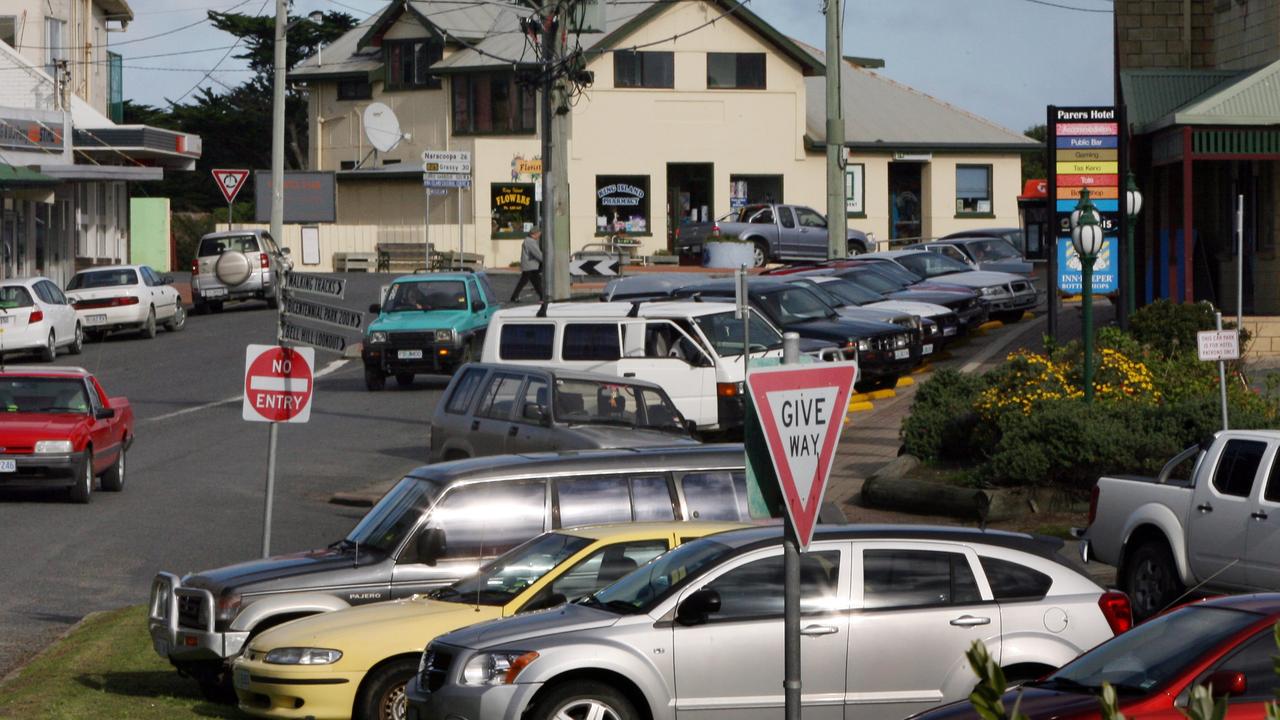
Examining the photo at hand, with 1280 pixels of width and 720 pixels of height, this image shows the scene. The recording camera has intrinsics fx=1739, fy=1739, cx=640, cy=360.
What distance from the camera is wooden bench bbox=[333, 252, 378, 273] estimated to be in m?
58.3

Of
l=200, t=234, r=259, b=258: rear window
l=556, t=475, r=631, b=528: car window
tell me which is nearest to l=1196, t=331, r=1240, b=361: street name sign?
l=556, t=475, r=631, b=528: car window

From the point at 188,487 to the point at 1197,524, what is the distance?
12.6 m

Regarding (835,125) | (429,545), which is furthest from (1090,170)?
(429,545)

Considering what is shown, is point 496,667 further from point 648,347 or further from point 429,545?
point 648,347

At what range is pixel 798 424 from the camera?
249 inches

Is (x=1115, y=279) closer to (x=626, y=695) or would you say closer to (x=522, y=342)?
(x=522, y=342)

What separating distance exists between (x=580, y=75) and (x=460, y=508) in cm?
1679

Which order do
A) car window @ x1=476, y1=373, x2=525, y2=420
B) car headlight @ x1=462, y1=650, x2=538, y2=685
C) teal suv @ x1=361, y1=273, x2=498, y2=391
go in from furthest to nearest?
teal suv @ x1=361, y1=273, x2=498, y2=391 → car window @ x1=476, y1=373, x2=525, y2=420 → car headlight @ x1=462, y1=650, x2=538, y2=685

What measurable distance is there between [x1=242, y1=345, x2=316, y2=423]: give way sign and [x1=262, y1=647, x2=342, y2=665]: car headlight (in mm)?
4675

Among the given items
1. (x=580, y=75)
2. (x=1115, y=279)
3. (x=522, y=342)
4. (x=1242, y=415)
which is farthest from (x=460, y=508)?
(x=580, y=75)

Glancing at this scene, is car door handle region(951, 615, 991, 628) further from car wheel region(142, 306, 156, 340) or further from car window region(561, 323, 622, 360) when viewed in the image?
car wheel region(142, 306, 156, 340)

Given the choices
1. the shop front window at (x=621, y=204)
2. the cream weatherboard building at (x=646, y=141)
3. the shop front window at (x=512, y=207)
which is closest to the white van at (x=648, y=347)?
the cream weatherboard building at (x=646, y=141)

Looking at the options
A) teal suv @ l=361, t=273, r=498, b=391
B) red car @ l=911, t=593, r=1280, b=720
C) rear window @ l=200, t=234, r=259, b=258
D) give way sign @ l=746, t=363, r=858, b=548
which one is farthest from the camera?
rear window @ l=200, t=234, r=259, b=258

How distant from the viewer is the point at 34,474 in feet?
64.0
